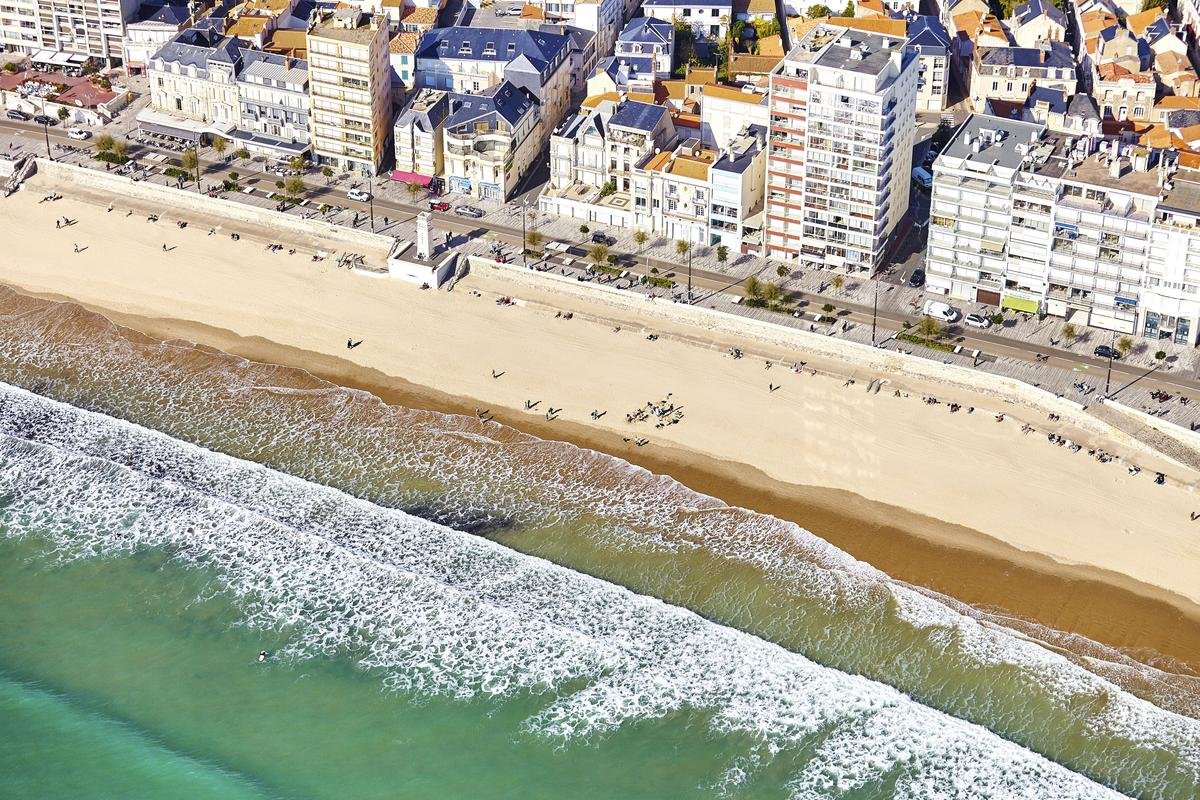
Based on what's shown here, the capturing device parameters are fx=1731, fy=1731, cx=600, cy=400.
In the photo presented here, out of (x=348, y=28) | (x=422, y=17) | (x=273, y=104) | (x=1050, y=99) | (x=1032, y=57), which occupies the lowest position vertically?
(x=273, y=104)

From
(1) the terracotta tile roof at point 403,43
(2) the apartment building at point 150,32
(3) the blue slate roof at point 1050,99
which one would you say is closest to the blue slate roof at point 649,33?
(1) the terracotta tile roof at point 403,43

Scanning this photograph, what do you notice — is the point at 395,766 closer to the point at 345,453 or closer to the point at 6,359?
the point at 345,453

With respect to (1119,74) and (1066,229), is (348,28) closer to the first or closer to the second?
(1066,229)

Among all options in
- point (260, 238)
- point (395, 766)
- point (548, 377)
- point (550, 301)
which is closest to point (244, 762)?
point (395, 766)

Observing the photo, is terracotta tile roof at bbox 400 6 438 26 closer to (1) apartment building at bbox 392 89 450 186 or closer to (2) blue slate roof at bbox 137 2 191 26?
(1) apartment building at bbox 392 89 450 186

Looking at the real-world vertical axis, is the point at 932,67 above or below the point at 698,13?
below

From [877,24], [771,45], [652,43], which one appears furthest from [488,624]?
[771,45]
